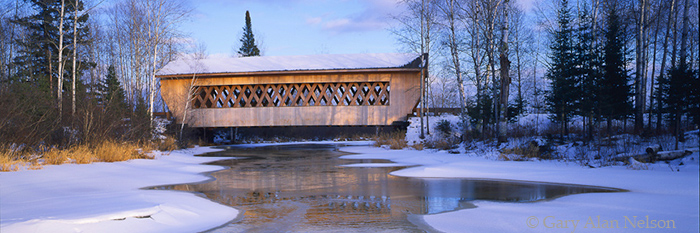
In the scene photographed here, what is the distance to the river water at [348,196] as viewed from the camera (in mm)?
4902

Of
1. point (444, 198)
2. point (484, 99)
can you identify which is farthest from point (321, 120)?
point (444, 198)

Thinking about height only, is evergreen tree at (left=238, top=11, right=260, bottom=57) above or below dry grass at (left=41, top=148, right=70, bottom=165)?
above

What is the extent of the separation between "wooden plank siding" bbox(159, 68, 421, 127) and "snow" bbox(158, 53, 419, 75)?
315 millimetres

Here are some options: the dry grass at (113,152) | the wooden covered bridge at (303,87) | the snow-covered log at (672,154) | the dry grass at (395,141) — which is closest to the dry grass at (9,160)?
the dry grass at (113,152)

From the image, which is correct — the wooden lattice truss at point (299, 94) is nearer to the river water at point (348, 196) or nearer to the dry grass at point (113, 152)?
the dry grass at point (113, 152)

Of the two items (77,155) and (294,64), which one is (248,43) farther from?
(77,155)

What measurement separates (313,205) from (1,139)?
8.95 m

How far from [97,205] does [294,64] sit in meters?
19.3

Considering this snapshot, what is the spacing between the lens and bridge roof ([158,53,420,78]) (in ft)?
76.2

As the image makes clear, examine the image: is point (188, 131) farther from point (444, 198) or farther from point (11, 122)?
point (444, 198)

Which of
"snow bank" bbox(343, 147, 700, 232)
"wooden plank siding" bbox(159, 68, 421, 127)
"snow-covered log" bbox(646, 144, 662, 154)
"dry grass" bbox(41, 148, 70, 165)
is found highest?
"wooden plank siding" bbox(159, 68, 421, 127)

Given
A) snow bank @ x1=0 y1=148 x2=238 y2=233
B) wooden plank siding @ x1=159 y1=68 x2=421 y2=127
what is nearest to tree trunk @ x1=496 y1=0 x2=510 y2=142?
wooden plank siding @ x1=159 y1=68 x2=421 y2=127

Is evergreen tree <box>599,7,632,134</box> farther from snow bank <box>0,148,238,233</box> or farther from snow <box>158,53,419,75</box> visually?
snow bank <box>0,148,238,233</box>

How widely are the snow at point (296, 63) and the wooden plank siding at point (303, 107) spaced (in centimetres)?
32
